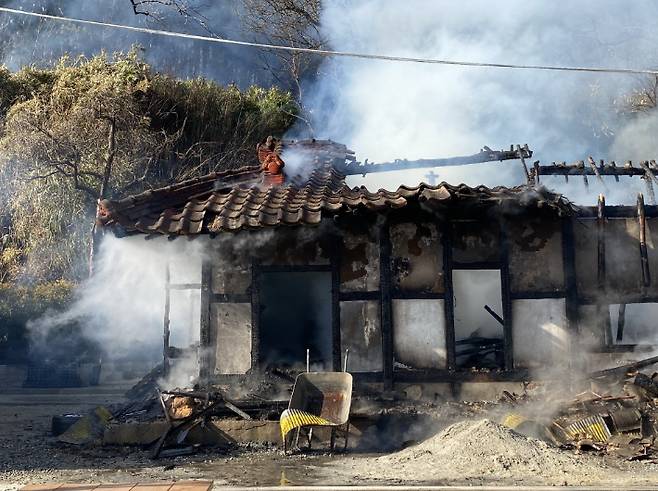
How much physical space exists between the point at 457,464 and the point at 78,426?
5605 millimetres

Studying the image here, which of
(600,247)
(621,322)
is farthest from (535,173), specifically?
(621,322)

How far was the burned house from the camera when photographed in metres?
10.2

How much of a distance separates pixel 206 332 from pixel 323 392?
217 cm

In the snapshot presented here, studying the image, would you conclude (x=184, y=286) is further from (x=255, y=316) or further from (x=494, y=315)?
(x=494, y=315)

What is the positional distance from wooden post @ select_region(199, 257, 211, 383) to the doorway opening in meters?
3.85

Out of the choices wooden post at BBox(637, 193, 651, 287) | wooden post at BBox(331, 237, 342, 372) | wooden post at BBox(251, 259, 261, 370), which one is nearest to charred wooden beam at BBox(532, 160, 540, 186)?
wooden post at BBox(637, 193, 651, 287)

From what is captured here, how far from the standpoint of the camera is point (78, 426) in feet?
32.2

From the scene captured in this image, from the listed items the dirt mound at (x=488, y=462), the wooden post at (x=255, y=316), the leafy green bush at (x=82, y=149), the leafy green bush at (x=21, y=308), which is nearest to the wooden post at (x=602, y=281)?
the dirt mound at (x=488, y=462)

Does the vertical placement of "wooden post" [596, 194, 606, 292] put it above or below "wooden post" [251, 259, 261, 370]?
above

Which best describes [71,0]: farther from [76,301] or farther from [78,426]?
[78,426]

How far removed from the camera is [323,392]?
952 centimetres

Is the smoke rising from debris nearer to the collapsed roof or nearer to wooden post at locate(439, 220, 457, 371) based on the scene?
the collapsed roof

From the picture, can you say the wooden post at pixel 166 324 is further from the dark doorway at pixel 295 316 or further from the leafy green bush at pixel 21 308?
the leafy green bush at pixel 21 308

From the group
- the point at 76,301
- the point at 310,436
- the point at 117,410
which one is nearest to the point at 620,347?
the point at 310,436
